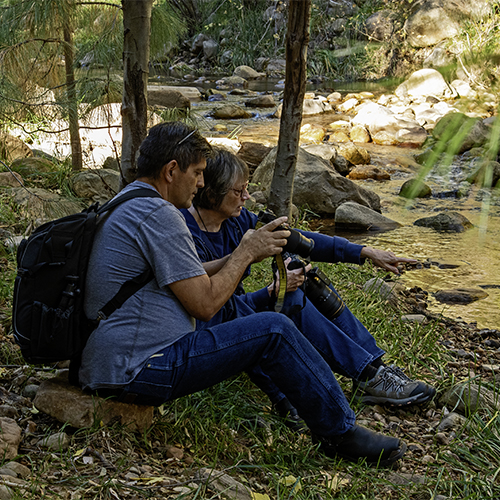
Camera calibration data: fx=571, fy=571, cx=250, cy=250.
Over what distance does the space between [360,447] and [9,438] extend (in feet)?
3.95

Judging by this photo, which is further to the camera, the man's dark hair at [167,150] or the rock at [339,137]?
the rock at [339,137]

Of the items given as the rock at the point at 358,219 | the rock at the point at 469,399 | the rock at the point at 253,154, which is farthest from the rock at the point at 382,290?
the rock at the point at 253,154

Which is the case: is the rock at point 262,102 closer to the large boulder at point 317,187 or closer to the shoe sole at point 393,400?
the large boulder at point 317,187

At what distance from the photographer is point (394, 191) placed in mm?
7977

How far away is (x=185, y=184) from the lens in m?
2.07

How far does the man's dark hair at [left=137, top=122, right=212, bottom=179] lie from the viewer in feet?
6.63

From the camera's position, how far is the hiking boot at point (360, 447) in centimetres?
210

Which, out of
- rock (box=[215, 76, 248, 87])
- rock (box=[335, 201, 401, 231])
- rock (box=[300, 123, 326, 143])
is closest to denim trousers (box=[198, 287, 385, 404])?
rock (box=[335, 201, 401, 231])

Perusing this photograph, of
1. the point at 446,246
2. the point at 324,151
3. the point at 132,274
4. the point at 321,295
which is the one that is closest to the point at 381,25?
the point at 132,274

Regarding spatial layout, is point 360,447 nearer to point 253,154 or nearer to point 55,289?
point 55,289

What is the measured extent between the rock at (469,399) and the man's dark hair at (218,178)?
4.58ft

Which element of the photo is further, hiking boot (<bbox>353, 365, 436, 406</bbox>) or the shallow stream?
the shallow stream

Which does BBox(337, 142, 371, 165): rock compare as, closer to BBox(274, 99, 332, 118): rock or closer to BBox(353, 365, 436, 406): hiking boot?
BBox(274, 99, 332, 118): rock

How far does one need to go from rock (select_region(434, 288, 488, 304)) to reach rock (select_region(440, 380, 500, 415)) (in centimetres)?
191
